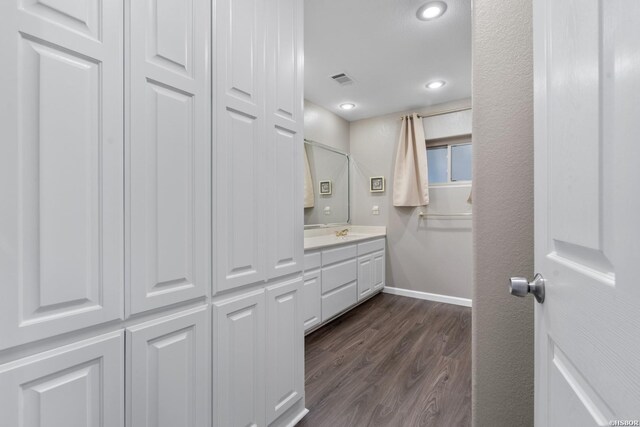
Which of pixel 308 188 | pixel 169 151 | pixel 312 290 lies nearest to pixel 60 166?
pixel 169 151

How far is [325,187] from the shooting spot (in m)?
3.58

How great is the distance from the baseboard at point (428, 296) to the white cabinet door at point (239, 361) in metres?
2.79

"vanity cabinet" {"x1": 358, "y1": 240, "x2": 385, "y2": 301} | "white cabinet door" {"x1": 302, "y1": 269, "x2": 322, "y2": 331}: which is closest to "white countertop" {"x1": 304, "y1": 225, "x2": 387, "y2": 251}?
"vanity cabinet" {"x1": 358, "y1": 240, "x2": 385, "y2": 301}

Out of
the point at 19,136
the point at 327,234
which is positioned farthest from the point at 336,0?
the point at 327,234

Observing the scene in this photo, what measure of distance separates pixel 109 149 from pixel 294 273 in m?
0.98

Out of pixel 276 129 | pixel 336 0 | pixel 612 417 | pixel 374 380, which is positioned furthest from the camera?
pixel 374 380

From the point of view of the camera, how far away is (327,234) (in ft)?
11.8

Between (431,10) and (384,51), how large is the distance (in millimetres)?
522

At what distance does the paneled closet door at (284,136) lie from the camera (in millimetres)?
1337

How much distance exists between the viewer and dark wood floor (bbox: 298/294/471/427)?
5.13ft

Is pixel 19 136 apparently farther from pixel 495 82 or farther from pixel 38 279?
pixel 495 82

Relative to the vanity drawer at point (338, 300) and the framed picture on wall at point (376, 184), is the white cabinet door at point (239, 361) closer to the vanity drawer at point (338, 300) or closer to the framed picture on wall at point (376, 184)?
the vanity drawer at point (338, 300)

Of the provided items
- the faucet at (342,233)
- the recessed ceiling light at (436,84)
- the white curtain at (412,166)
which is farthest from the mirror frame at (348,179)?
the recessed ceiling light at (436,84)

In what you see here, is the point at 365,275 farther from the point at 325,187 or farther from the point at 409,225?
the point at 325,187
